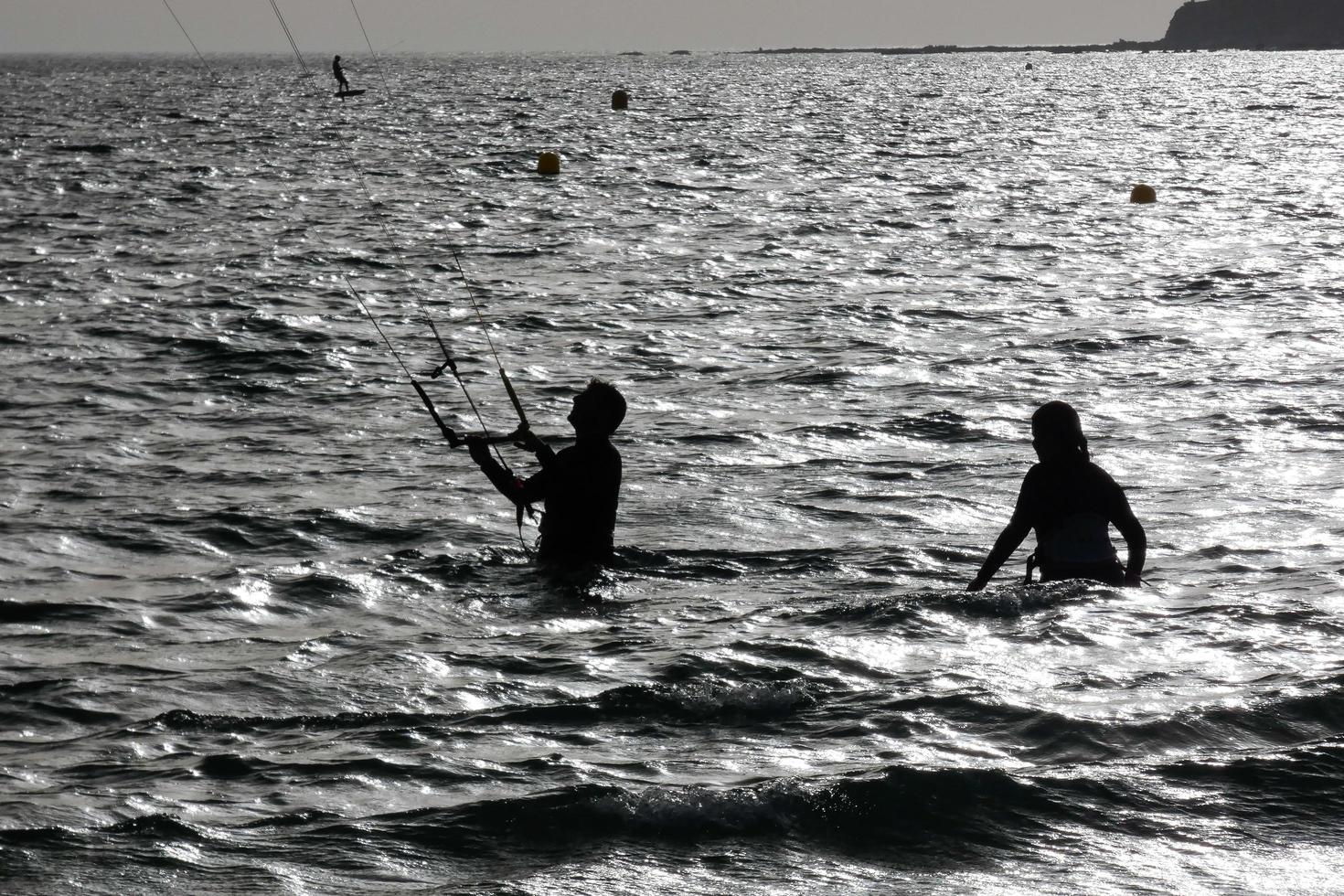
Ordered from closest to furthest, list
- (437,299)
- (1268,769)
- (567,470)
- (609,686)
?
(1268,769)
(609,686)
(567,470)
(437,299)

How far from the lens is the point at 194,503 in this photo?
10.0 metres

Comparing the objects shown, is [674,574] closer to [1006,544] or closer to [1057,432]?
[1006,544]

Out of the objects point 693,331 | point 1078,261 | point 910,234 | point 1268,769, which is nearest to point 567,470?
point 1268,769

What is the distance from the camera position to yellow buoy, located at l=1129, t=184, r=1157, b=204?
28938mm

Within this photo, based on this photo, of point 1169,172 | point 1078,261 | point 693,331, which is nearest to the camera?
point 693,331

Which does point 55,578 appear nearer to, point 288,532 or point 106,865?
point 288,532

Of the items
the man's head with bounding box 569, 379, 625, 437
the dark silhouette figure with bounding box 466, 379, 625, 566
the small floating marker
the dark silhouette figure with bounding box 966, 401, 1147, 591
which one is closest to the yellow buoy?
the small floating marker

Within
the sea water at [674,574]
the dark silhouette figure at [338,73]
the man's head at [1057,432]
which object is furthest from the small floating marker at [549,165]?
the man's head at [1057,432]

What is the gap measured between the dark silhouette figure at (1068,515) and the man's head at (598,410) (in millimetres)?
1959

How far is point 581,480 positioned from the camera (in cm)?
800

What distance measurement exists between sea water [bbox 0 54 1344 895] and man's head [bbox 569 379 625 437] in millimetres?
892

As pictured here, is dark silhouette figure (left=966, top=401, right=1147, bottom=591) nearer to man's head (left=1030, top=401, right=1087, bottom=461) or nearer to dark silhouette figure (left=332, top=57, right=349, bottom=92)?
man's head (left=1030, top=401, right=1087, bottom=461)

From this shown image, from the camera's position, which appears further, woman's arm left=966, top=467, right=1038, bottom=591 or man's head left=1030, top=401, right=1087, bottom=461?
woman's arm left=966, top=467, right=1038, bottom=591

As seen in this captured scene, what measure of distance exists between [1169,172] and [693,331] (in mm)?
22462
